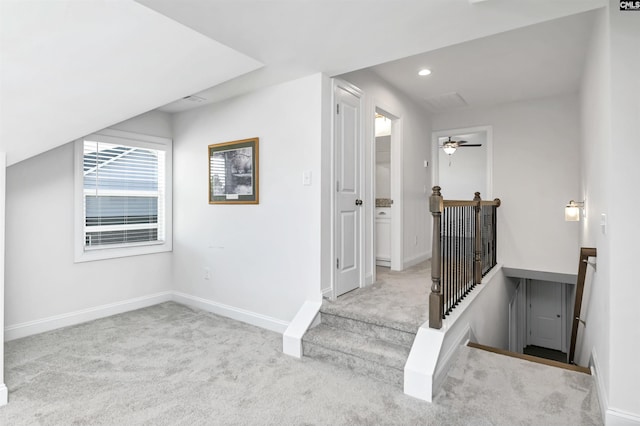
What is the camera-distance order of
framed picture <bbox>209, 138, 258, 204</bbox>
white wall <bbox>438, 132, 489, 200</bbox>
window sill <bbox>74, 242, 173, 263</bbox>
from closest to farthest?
framed picture <bbox>209, 138, 258, 204</bbox> → window sill <bbox>74, 242, 173, 263</bbox> → white wall <bbox>438, 132, 489, 200</bbox>

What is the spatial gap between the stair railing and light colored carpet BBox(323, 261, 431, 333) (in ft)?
0.68

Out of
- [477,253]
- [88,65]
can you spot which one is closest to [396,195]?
[477,253]

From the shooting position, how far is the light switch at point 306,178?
3121 mm

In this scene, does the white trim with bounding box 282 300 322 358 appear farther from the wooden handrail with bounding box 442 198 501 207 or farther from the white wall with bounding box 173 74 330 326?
the wooden handrail with bounding box 442 198 501 207

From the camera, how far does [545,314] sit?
20.2 ft

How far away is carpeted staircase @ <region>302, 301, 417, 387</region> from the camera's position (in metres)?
2.46

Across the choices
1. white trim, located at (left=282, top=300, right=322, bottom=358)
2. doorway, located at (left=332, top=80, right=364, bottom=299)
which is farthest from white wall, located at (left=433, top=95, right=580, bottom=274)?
white trim, located at (left=282, top=300, right=322, bottom=358)

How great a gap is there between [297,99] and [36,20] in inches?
75.4

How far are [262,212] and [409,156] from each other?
2.35 meters

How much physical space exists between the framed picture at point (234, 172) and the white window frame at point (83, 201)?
78 centimetres

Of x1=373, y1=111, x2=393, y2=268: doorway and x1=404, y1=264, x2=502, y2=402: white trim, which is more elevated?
x1=373, y1=111, x2=393, y2=268: doorway

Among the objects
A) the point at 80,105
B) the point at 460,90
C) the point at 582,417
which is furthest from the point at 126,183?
the point at 582,417

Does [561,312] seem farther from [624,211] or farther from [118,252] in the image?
[118,252]
